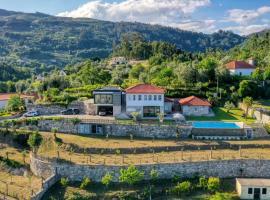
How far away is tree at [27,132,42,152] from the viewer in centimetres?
3844

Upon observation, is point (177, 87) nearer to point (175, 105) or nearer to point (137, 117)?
point (175, 105)

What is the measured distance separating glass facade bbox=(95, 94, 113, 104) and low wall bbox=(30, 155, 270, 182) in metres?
12.5

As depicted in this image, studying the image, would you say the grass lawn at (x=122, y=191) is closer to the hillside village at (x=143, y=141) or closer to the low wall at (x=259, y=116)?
the hillside village at (x=143, y=141)

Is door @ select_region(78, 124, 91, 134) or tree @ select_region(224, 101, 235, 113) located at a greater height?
tree @ select_region(224, 101, 235, 113)

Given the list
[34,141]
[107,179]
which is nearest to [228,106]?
[107,179]

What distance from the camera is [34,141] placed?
38.5 m

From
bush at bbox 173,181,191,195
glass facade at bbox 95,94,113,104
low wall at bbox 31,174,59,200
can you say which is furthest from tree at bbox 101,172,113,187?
glass facade at bbox 95,94,113,104

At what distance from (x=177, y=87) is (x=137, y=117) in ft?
41.1

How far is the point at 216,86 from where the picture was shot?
55.9m

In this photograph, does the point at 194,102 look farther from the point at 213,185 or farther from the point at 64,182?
the point at 64,182

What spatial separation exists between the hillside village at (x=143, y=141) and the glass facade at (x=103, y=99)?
12 centimetres

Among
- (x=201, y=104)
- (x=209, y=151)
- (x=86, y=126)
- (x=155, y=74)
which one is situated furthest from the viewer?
(x=155, y=74)

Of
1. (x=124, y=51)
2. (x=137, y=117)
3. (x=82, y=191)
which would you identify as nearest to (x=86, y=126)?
(x=137, y=117)

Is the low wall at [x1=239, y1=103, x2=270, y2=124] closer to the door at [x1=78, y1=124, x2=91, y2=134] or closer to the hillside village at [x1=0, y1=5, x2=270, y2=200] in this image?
the hillside village at [x1=0, y1=5, x2=270, y2=200]
